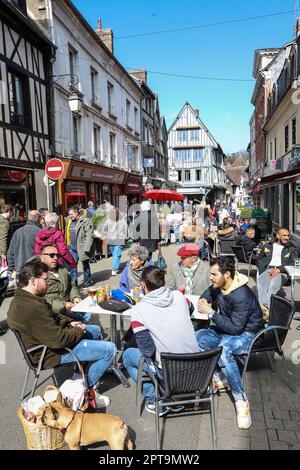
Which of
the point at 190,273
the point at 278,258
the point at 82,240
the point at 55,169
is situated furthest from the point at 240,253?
the point at 55,169

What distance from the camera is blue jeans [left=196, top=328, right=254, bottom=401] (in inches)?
121

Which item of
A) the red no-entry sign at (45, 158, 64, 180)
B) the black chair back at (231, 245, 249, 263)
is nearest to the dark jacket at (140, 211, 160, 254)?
the black chair back at (231, 245, 249, 263)

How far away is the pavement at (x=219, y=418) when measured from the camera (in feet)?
9.16

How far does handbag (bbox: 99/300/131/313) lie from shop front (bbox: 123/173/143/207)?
671 inches

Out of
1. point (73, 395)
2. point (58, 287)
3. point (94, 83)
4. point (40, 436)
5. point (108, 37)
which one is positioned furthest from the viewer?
point (108, 37)

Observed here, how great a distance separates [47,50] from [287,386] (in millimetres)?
12507

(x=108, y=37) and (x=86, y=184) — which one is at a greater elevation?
(x=108, y=37)

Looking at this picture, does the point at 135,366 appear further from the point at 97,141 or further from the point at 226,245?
the point at 97,141

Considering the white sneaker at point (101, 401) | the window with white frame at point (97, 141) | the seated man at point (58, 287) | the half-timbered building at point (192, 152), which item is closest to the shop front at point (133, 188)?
the window with white frame at point (97, 141)

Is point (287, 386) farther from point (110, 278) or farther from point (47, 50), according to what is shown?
point (47, 50)

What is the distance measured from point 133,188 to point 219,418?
1955 cm

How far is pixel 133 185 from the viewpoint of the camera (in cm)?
2206

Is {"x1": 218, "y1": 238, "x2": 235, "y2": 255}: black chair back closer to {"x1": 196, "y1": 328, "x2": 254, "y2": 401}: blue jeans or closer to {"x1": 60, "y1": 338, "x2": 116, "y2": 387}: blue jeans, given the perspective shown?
{"x1": 196, "y1": 328, "x2": 254, "y2": 401}: blue jeans

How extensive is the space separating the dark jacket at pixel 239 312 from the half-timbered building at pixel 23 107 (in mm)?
8417
